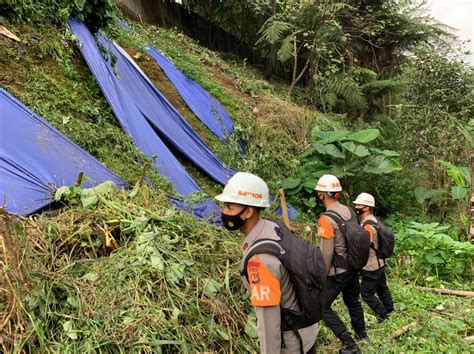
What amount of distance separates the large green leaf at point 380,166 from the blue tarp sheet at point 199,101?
280 centimetres

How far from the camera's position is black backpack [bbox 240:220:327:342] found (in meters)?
1.94

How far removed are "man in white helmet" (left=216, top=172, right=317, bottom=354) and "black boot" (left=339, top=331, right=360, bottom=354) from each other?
1.30m

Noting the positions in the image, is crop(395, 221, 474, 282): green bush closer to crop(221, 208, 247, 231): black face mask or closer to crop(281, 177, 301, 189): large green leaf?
crop(281, 177, 301, 189): large green leaf

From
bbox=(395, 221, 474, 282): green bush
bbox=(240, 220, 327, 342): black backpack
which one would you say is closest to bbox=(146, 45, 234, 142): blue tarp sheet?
bbox=(395, 221, 474, 282): green bush

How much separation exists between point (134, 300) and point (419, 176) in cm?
810

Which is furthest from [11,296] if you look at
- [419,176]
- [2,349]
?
[419,176]

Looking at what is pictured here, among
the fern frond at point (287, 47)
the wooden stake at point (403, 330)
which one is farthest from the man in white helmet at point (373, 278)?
the fern frond at point (287, 47)

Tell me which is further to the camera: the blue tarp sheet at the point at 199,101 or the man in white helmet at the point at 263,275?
the blue tarp sheet at the point at 199,101

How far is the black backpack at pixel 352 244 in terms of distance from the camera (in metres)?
3.51

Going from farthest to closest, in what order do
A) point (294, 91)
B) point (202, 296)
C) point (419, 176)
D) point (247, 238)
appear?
1. point (294, 91)
2. point (419, 176)
3. point (202, 296)
4. point (247, 238)

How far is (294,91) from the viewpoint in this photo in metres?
12.1

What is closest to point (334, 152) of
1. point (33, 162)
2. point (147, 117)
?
point (147, 117)

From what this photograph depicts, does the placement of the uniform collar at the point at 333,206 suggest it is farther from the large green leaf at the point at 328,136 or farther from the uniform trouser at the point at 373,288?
the large green leaf at the point at 328,136

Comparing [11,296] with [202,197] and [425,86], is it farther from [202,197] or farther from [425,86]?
[425,86]
